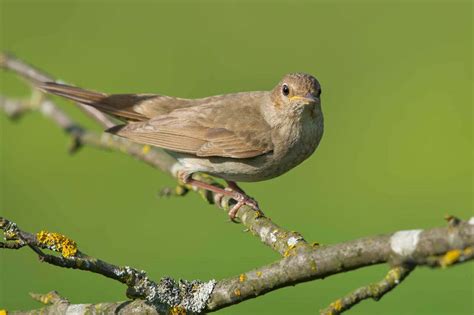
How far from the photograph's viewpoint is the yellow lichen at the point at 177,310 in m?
3.74

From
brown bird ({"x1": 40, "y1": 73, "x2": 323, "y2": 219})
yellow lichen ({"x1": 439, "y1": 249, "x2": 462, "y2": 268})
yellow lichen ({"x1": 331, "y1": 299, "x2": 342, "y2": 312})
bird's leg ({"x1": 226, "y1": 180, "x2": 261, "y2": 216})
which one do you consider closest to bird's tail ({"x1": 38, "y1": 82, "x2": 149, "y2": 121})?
brown bird ({"x1": 40, "y1": 73, "x2": 323, "y2": 219})

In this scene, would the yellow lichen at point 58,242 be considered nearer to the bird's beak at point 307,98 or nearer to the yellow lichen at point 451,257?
the yellow lichen at point 451,257

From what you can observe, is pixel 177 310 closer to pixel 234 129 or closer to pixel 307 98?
pixel 307 98

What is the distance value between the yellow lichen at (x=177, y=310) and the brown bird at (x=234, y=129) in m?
1.97

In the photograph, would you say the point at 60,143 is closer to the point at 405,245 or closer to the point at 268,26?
the point at 268,26

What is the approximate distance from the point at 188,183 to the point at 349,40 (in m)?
9.56

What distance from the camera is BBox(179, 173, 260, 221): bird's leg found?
559 cm

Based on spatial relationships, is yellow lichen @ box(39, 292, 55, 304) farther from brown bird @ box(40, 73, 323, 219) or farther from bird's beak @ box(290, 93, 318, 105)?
bird's beak @ box(290, 93, 318, 105)

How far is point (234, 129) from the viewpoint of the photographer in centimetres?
632

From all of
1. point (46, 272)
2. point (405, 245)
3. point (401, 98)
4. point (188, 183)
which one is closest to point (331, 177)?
point (401, 98)

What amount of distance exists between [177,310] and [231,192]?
7.06 feet

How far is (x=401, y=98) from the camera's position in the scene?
43.5 ft

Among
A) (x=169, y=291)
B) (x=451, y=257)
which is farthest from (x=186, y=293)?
(x=451, y=257)

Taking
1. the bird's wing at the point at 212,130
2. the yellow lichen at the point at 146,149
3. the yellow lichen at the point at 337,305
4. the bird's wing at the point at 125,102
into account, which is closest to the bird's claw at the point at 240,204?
the bird's wing at the point at 212,130
